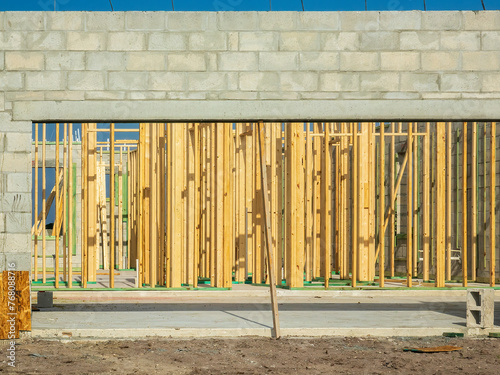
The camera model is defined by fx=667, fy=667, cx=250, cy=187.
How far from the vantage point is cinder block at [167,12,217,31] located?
7.55 metres

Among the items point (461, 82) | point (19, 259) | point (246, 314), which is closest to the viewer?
point (19, 259)

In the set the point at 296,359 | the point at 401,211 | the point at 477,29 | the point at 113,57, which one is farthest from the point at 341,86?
the point at 401,211

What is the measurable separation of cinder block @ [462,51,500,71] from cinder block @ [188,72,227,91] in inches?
109

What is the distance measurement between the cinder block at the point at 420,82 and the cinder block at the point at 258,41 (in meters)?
1.52

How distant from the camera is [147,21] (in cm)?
756

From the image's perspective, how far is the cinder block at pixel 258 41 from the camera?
7.54 meters

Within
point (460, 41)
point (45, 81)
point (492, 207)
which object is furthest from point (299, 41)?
point (492, 207)

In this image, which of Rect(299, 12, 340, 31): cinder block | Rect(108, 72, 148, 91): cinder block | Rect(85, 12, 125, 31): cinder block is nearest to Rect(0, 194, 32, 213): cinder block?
Rect(108, 72, 148, 91): cinder block

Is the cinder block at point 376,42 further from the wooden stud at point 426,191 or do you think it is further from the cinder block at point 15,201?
the wooden stud at point 426,191

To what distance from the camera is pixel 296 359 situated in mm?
6578

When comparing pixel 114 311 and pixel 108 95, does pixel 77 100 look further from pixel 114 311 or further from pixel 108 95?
pixel 114 311

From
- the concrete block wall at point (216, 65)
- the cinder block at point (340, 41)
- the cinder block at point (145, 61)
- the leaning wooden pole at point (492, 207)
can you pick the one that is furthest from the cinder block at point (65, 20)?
the leaning wooden pole at point (492, 207)

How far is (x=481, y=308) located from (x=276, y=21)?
419cm

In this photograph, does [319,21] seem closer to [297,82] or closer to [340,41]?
[340,41]
